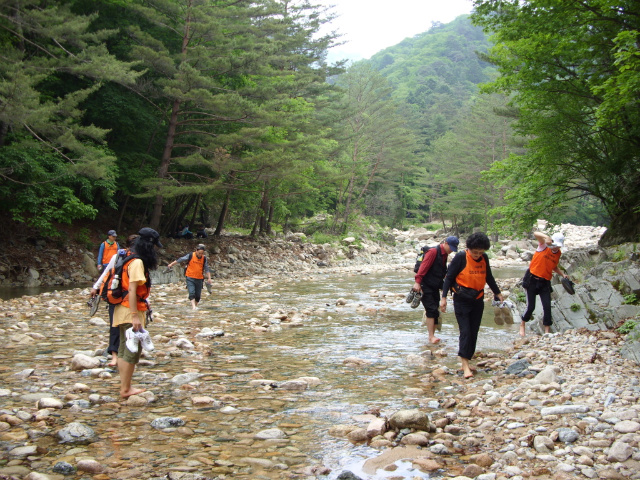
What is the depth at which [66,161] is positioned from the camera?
1603 centimetres

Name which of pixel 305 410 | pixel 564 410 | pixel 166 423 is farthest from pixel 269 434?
pixel 564 410

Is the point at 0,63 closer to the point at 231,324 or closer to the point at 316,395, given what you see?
the point at 231,324

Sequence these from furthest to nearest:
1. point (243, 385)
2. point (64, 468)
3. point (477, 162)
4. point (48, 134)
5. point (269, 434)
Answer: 1. point (477, 162)
2. point (48, 134)
3. point (243, 385)
4. point (269, 434)
5. point (64, 468)

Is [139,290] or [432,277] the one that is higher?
[139,290]

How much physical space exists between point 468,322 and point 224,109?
50.0 ft

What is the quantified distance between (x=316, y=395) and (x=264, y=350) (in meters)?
2.29

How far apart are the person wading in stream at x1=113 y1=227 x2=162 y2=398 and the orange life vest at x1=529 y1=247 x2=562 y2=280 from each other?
6285mm

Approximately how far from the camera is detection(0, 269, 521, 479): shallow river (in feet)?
11.5

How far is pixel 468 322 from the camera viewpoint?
5.91 meters

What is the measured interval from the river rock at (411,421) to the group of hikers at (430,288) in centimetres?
191

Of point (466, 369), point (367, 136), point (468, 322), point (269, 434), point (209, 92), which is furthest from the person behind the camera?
point (367, 136)

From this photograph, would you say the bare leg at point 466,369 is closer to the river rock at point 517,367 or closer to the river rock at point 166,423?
the river rock at point 517,367

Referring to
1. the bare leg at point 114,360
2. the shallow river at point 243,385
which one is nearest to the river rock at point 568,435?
the shallow river at point 243,385

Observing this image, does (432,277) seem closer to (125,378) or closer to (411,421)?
(411,421)
